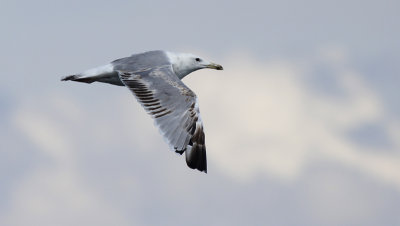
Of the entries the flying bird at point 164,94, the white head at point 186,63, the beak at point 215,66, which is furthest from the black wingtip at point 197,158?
the beak at point 215,66

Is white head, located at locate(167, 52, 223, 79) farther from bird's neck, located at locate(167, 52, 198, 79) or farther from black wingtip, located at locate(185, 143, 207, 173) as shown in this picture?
black wingtip, located at locate(185, 143, 207, 173)

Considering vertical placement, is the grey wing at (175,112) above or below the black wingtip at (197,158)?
above

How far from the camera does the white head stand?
21656 mm

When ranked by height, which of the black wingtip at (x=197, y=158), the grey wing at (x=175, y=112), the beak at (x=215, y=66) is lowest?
the black wingtip at (x=197, y=158)

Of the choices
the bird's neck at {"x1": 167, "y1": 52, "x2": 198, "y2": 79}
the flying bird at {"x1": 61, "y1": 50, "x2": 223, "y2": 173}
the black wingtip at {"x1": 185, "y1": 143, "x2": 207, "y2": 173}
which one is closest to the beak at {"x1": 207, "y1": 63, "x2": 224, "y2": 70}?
the bird's neck at {"x1": 167, "y1": 52, "x2": 198, "y2": 79}

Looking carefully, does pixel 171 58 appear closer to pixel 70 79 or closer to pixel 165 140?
pixel 70 79

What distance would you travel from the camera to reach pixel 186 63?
22.2m

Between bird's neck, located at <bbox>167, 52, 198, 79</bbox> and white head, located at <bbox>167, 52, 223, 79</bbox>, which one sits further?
white head, located at <bbox>167, 52, 223, 79</bbox>

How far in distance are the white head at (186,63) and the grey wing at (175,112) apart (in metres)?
1.91

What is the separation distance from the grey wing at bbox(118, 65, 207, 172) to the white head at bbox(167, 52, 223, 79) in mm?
1912

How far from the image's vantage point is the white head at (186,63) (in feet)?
71.1

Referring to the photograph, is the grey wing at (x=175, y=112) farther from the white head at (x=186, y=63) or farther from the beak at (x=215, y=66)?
the beak at (x=215, y=66)

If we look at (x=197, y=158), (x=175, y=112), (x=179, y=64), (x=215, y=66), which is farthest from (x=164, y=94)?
(x=215, y=66)

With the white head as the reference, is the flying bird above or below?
below
